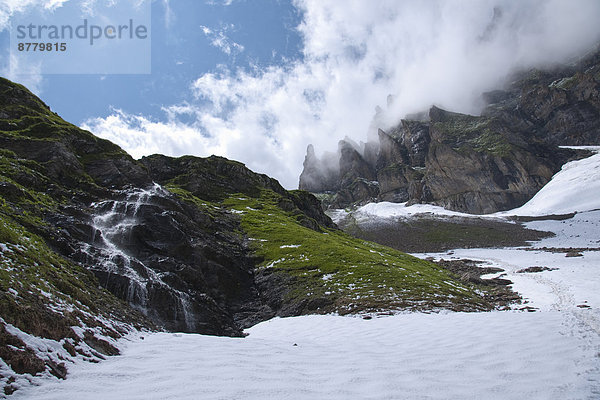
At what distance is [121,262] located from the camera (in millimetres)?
33031

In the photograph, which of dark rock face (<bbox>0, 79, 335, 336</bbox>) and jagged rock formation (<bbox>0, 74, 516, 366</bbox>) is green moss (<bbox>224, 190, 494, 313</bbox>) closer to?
jagged rock formation (<bbox>0, 74, 516, 366</bbox>)

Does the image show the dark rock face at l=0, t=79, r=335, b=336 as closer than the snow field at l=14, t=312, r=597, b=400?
No

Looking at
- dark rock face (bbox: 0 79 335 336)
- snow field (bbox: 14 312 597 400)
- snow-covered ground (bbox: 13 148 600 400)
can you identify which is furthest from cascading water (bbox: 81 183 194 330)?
snow field (bbox: 14 312 597 400)

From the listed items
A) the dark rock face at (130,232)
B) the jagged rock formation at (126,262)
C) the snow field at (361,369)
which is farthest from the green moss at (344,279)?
the snow field at (361,369)

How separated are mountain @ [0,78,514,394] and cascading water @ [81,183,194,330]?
0.13 meters

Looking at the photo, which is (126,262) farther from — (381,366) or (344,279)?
(381,366)

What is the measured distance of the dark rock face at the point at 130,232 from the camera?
31.6m

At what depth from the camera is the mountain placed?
1400 cm

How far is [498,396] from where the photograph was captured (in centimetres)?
994

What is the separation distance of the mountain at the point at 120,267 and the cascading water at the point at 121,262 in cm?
13

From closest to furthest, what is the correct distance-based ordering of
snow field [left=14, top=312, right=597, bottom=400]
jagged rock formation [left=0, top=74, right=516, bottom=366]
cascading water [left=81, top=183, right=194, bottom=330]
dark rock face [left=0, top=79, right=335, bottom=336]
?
1. snow field [left=14, top=312, right=597, bottom=400]
2. jagged rock formation [left=0, top=74, right=516, bottom=366]
3. cascading water [left=81, top=183, right=194, bottom=330]
4. dark rock face [left=0, top=79, right=335, bottom=336]

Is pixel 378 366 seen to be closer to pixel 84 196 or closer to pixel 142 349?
pixel 142 349

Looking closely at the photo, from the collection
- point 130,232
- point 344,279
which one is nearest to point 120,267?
point 130,232

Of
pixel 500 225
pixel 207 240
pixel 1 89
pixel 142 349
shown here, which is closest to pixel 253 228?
pixel 207 240
